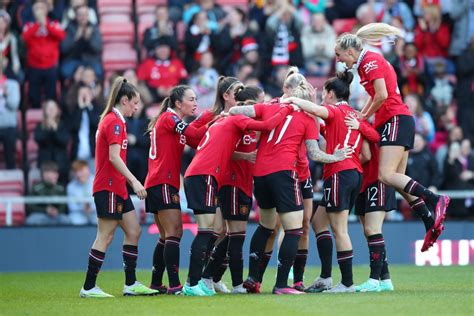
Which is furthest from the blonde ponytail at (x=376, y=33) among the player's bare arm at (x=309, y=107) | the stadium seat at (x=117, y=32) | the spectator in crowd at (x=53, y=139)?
the stadium seat at (x=117, y=32)

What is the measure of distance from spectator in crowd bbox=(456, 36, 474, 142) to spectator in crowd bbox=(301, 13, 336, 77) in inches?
91.4

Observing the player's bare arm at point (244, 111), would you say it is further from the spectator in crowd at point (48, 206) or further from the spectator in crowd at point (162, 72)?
the spectator in crowd at point (162, 72)

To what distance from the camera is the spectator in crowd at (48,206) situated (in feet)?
63.2

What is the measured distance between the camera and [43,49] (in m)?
21.2

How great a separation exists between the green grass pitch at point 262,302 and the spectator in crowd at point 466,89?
697 cm

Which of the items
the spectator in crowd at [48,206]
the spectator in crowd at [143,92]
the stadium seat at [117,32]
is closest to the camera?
the spectator in crowd at [48,206]

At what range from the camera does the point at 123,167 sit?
1269 centimetres

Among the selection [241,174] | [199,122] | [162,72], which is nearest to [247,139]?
[241,174]

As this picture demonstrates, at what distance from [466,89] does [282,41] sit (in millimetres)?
3477

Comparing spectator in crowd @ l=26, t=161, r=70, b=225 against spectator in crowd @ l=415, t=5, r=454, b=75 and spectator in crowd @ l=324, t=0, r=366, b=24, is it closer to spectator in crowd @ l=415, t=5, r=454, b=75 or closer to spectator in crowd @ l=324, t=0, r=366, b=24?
spectator in crowd @ l=324, t=0, r=366, b=24

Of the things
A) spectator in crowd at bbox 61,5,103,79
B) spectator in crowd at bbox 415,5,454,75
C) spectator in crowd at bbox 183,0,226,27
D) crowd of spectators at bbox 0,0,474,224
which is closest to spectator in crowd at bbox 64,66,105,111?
crowd of spectators at bbox 0,0,474,224

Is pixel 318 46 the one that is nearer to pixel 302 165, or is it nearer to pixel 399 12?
pixel 399 12

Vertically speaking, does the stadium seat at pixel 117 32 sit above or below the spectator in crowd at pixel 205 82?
above

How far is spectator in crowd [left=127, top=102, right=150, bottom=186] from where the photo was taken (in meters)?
19.6
